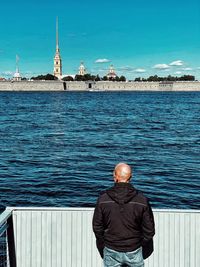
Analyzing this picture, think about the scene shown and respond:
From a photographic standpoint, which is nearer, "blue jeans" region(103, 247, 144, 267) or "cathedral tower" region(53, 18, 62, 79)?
"blue jeans" region(103, 247, 144, 267)

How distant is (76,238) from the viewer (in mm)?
5227

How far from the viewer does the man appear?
400cm

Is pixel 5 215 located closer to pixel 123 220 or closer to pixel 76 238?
pixel 76 238

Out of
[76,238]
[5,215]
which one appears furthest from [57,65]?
[5,215]

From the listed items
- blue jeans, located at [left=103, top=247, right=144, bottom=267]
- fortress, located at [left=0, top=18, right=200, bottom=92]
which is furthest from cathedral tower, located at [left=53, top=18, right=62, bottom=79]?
blue jeans, located at [left=103, top=247, right=144, bottom=267]

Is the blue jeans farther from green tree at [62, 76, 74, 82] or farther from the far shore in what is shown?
green tree at [62, 76, 74, 82]

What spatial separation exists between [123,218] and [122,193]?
213mm

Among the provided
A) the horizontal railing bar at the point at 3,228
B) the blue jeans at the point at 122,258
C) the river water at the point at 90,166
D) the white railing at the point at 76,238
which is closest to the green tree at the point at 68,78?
the river water at the point at 90,166

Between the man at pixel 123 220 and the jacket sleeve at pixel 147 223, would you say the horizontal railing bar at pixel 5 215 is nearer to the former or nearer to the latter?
the man at pixel 123 220

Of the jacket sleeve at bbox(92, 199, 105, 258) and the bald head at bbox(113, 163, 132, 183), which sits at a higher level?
the bald head at bbox(113, 163, 132, 183)

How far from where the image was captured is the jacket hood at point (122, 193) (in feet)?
13.1

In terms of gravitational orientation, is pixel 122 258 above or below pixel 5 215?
below

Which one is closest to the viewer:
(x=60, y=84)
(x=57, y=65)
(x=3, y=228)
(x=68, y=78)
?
(x=3, y=228)

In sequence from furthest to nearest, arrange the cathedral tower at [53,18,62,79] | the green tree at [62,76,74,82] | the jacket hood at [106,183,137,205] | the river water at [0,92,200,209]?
the green tree at [62,76,74,82] → the cathedral tower at [53,18,62,79] → the river water at [0,92,200,209] → the jacket hood at [106,183,137,205]
